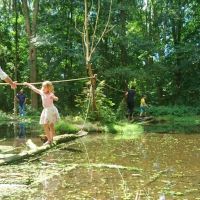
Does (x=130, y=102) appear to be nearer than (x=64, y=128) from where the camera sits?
No

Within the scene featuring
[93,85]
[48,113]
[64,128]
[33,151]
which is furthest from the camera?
[93,85]

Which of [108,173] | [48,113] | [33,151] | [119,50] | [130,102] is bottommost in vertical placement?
[108,173]

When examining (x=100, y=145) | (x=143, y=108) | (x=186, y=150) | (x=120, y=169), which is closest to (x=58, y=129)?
(x=100, y=145)

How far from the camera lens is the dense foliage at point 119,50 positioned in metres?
29.7

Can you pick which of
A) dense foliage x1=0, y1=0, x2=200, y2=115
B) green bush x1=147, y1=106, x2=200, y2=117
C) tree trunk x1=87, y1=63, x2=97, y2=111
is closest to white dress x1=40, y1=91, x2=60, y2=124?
tree trunk x1=87, y1=63, x2=97, y2=111

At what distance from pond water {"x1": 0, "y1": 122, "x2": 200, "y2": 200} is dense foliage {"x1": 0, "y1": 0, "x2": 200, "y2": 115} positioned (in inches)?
637

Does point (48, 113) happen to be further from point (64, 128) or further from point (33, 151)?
point (64, 128)

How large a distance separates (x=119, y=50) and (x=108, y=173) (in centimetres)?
2641

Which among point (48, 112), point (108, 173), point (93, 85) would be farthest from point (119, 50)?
point (108, 173)

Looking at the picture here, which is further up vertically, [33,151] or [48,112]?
[48,112]

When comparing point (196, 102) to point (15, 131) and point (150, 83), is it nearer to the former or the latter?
point (150, 83)

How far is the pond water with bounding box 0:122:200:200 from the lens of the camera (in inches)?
281

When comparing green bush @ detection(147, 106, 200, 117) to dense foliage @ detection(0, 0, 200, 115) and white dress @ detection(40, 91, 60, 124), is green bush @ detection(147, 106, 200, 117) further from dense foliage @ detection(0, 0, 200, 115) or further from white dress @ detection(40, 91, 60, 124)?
white dress @ detection(40, 91, 60, 124)

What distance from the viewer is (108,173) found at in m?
8.84
